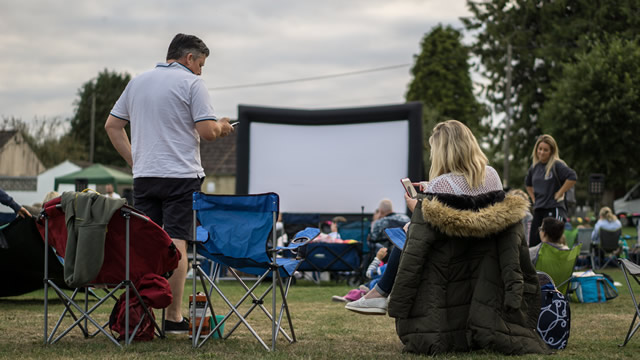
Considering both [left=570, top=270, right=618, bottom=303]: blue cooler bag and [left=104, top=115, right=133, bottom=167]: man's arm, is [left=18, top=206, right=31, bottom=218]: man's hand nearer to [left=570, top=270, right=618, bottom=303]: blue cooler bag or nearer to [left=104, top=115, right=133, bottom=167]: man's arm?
[left=104, top=115, right=133, bottom=167]: man's arm

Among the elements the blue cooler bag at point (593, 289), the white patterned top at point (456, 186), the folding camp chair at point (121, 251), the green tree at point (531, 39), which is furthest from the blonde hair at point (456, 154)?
the green tree at point (531, 39)

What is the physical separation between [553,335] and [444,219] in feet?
3.36

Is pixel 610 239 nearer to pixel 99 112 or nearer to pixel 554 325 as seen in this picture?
pixel 554 325

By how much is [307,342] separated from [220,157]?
3919 centimetres

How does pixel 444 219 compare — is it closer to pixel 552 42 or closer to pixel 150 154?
pixel 150 154

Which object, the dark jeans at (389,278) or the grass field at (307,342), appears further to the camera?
the dark jeans at (389,278)

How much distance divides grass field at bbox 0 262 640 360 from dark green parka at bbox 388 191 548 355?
0.11 meters

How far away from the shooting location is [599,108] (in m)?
22.6

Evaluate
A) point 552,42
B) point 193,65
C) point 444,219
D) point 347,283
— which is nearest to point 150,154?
point 193,65

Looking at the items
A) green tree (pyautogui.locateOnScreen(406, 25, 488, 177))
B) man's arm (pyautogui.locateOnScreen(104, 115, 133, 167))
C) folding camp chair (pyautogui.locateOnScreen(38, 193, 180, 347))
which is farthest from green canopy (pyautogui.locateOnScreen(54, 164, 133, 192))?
green tree (pyautogui.locateOnScreen(406, 25, 488, 177))

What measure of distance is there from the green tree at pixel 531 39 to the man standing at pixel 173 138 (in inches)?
871

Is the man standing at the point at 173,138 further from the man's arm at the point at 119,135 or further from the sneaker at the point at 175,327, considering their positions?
the man's arm at the point at 119,135

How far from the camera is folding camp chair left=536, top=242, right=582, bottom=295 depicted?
6.77 m

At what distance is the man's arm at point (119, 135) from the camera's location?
4.62 metres
